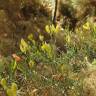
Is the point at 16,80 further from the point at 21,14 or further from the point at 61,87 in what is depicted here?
the point at 21,14

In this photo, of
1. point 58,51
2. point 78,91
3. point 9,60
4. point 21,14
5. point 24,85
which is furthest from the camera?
point 21,14

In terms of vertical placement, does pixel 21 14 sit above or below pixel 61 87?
above

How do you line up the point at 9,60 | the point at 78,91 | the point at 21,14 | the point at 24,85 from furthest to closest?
the point at 21,14 < the point at 9,60 < the point at 24,85 < the point at 78,91

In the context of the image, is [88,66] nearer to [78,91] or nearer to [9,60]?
[78,91]

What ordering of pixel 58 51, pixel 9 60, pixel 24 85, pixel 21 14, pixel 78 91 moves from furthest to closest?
1. pixel 21 14
2. pixel 58 51
3. pixel 9 60
4. pixel 24 85
5. pixel 78 91

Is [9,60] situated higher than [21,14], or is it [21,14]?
[21,14]

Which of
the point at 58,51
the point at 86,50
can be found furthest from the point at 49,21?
the point at 86,50

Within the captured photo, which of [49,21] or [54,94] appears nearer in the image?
→ [54,94]

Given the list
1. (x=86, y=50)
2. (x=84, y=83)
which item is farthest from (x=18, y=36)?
(x=84, y=83)

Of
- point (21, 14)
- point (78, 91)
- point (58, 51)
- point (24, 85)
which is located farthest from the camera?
point (21, 14)
